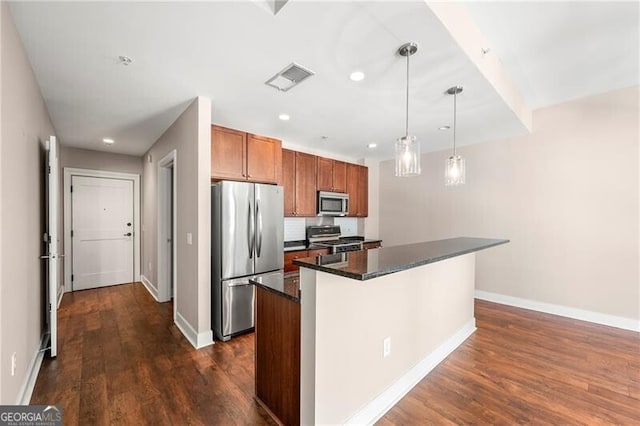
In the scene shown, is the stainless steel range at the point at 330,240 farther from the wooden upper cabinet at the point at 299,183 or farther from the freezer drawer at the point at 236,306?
the freezer drawer at the point at 236,306

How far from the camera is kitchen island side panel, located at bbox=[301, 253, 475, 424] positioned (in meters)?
1.49

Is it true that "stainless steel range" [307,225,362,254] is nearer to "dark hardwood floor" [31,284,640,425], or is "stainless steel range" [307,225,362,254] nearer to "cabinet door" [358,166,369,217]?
"cabinet door" [358,166,369,217]

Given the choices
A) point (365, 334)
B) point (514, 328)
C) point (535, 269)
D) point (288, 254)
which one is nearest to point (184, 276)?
point (288, 254)

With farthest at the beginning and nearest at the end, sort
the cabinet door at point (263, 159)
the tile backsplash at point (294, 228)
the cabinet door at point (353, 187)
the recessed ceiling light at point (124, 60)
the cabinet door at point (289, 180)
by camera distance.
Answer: the cabinet door at point (353, 187) → the tile backsplash at point (294, 228) → the cabinet door at point (289, 180) → the cabinet door at point (263, 159) → the recessed ceiling light at point (124, 60)

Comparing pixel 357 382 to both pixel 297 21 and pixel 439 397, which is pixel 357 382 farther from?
pixel 297 21

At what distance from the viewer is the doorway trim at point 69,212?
466 centimetres

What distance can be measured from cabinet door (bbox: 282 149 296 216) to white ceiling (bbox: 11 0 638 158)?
0.68 m

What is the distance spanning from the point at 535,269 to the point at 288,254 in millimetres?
3445

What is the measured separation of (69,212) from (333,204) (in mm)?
4487

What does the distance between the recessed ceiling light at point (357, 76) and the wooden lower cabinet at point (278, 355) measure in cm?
180

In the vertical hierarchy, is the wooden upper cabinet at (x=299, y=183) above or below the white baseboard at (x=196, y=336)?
above

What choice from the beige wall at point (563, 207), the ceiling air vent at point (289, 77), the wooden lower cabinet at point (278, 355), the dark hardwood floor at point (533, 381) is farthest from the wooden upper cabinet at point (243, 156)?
the beige wall at point (563, 207)

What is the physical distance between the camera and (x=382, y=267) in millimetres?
1367

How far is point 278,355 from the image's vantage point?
174 cm
